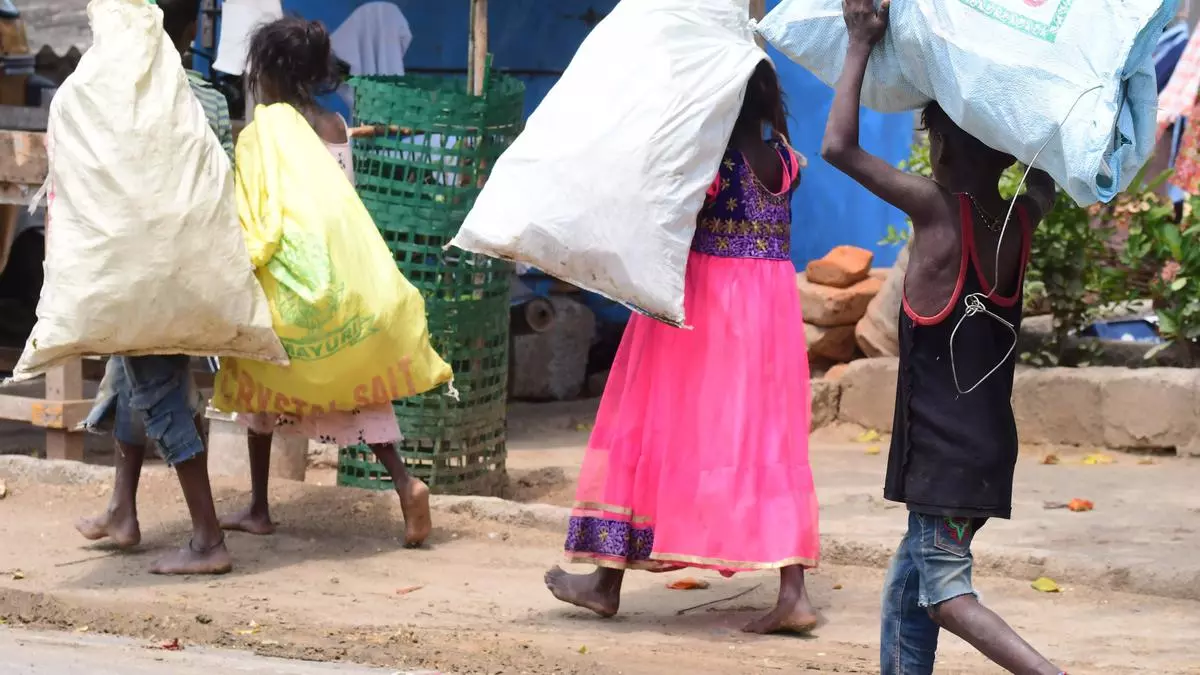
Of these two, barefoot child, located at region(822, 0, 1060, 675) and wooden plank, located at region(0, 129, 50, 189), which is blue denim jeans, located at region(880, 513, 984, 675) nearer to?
barefoot child, located at region(822, 0, 1060, 675)

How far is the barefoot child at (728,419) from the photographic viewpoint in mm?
4258

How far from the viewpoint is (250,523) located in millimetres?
5527

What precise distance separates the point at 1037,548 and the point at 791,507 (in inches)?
53.0

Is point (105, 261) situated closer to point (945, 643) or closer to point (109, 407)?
point (109, 407)

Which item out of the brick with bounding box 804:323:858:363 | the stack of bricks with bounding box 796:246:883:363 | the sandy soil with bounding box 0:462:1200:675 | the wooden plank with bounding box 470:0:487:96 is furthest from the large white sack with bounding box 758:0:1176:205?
the brick with bounding box 804:323:858:363

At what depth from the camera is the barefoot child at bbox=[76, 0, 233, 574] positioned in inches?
191

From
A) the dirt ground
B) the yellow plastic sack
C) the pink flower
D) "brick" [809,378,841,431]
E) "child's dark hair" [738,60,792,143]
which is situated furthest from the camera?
"brick" [809,378,841,431]

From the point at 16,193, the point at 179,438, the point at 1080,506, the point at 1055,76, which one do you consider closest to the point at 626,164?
the point at 1055,76

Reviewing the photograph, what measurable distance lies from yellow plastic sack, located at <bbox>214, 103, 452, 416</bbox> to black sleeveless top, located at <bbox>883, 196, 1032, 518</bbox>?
2.14m

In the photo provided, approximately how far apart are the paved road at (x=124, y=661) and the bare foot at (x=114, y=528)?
4.14ft

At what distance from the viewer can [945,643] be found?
14.2ft

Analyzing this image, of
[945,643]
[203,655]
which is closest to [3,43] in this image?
[203,655]

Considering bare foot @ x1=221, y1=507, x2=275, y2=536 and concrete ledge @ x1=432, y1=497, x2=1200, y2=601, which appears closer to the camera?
concrete ledge @ x1=432, y1=497, x2=1200, y2=601

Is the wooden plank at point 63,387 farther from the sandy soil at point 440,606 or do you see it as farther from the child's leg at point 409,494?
the child's leg at point 409,494
